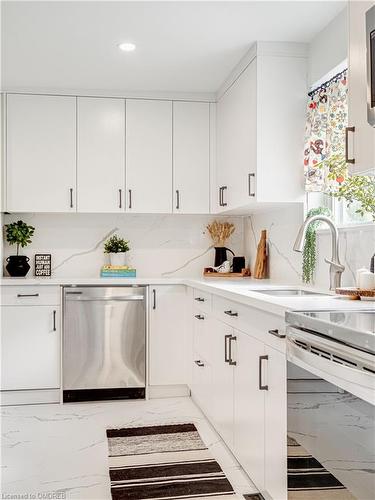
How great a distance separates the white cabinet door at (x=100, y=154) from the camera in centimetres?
459

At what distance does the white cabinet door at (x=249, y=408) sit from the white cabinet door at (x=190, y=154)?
1997mm

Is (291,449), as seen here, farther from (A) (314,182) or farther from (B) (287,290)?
(A) (314,182)

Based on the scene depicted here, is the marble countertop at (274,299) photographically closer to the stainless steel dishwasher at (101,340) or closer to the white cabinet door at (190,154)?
the stainless steel dishwasher at (101,340)

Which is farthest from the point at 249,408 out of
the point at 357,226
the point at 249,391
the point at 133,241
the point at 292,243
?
the point at 133,241

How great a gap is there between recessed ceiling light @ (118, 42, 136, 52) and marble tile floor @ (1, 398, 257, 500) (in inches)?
94.4

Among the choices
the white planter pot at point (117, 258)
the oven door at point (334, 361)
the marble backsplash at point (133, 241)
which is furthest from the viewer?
the marble backsplash at point (133, 241)

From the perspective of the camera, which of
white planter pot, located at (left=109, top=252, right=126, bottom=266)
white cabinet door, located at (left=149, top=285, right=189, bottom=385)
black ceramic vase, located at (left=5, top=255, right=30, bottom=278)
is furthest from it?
white planter pot, located at (left=109, top=252, right=126, bottom=266)

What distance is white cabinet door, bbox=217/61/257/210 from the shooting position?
145 inches

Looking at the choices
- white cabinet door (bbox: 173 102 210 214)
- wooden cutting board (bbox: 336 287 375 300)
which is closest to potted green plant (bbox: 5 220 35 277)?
A: white cabinet door (bbox: 173 102 210 214)

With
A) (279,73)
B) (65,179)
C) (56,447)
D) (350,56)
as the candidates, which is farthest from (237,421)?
(65,179)

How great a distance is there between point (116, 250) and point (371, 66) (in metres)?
3.00

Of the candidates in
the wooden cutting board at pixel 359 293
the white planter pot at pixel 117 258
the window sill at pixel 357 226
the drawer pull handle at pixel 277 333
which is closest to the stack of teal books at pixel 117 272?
the white planter pot at pixel 117 258

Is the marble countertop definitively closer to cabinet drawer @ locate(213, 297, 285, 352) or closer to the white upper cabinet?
cabinet drawer @ locate(213, 297, 285, 352)

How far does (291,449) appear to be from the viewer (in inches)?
81.5
